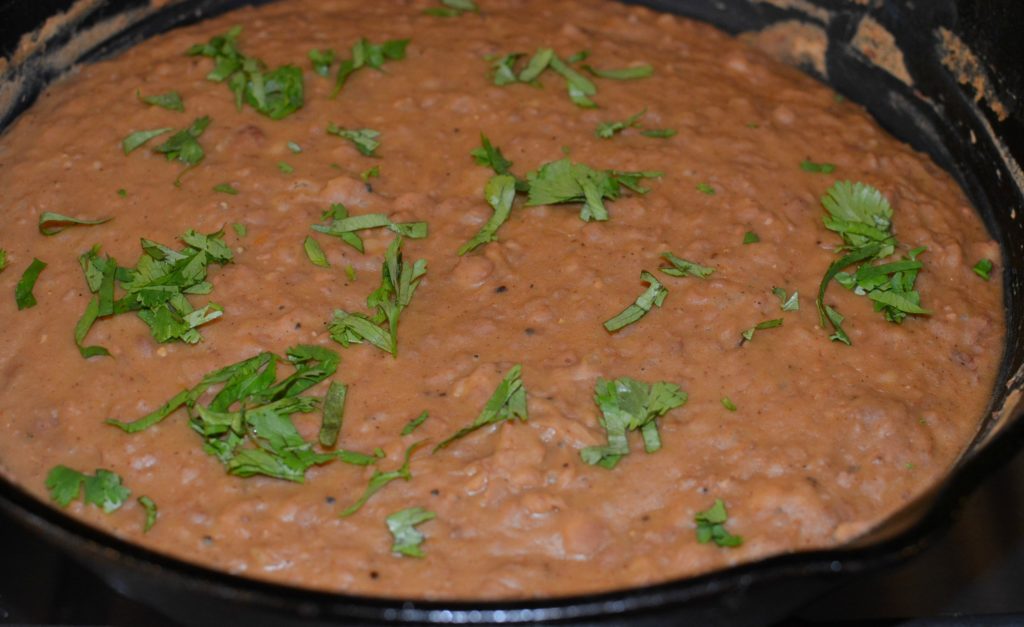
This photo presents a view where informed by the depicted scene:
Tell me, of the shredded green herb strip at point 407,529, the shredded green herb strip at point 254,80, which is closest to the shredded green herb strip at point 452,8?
the shredded green herb strip at point 254,80

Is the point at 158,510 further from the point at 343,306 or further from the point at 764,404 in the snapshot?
the point at 764,404

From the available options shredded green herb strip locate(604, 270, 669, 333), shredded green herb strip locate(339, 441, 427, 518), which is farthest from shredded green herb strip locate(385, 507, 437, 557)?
shredded green herb strip locate(604, 270, 669, 333)

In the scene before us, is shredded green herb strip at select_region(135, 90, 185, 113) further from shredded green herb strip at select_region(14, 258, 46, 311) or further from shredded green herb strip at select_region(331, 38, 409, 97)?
shredded green herb strip at select_region(14, 258, 46, 311)

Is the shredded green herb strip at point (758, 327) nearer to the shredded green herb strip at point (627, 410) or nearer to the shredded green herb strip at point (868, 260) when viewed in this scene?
the shredded green herb strip at point (868, 260)

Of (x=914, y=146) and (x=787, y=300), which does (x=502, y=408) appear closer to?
(x=787, y=300)

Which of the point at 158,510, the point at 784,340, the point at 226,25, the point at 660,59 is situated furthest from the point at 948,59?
the point at 158,510

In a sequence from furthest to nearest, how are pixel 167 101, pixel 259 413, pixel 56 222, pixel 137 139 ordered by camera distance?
pixel 167 101 → pixel 137 139 → pixel 56 222 → pixel 259 413

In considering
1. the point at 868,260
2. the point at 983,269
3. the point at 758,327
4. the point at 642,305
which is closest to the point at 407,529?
the point at 642,305

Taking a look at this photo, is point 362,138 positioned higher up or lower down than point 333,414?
higher up
